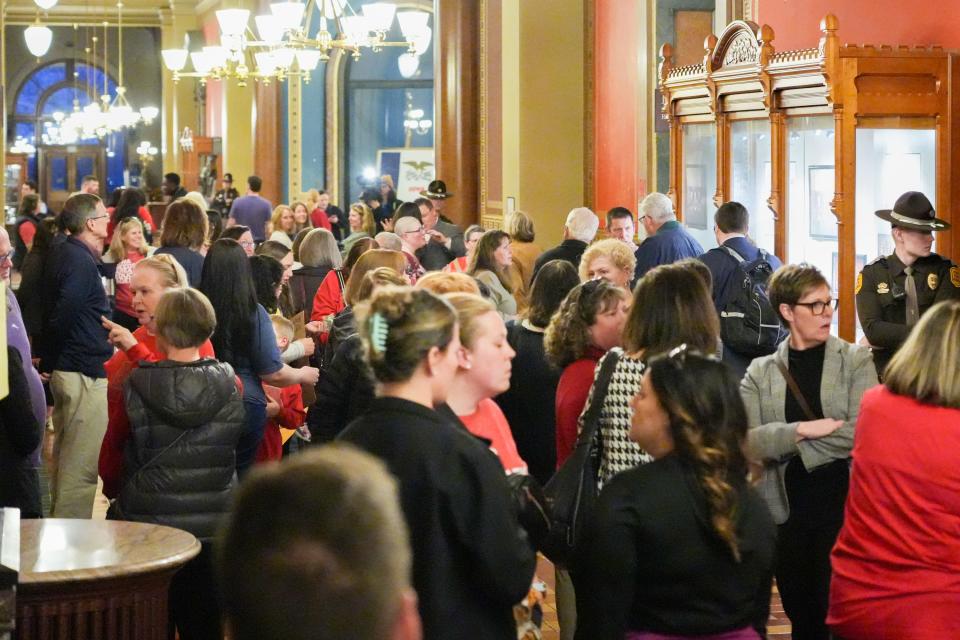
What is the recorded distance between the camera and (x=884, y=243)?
664cm

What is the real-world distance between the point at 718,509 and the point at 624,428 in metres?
1.01

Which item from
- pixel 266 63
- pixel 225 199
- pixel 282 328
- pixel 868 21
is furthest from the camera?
pixel 225 199

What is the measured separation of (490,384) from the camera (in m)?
3.20

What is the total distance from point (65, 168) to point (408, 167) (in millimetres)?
16416

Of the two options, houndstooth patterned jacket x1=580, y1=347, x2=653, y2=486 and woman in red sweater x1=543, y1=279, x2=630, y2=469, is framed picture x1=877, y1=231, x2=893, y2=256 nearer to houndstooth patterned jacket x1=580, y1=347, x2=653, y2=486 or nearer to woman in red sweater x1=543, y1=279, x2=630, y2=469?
woman in red sweater x1=543, y1=279, x2=630, y2=469

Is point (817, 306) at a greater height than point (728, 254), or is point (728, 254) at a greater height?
point (728, 254)

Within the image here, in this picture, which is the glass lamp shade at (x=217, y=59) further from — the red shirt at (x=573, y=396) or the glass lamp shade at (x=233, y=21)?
the red shirt at (x=573, y=396)

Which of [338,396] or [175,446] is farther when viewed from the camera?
[338,396]

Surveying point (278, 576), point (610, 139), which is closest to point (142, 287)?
point (278, 576)

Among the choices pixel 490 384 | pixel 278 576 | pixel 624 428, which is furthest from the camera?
pixel 624 428

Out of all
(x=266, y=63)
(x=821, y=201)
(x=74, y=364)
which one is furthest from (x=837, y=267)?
(x=266, y=63)

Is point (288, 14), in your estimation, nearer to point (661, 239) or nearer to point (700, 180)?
point (700, 180)

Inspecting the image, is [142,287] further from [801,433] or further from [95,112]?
[95,112]

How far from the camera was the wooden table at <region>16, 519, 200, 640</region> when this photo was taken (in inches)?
134
